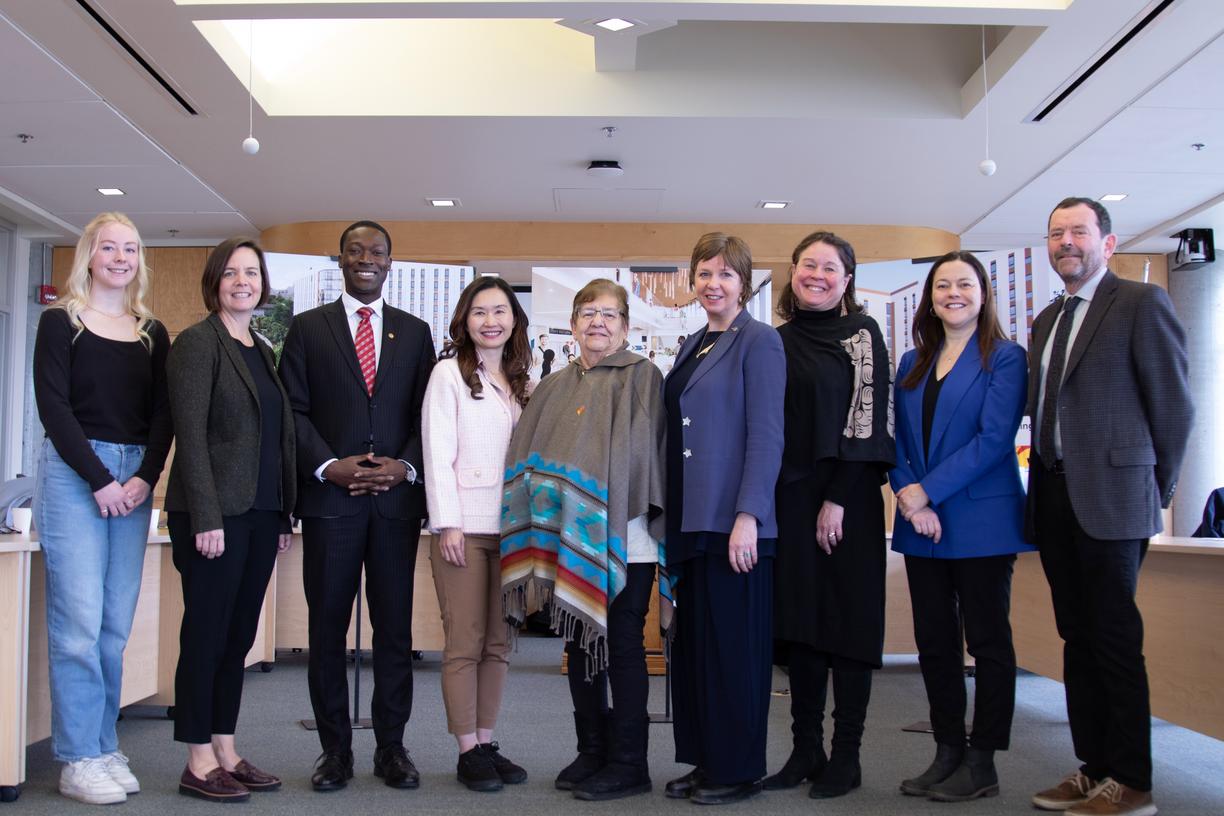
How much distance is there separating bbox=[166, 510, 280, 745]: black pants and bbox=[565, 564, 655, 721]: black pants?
2.94ft

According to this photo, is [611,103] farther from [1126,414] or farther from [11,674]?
[11,674]

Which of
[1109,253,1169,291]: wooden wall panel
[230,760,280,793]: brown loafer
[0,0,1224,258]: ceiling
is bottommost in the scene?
[230,760,280,793]: brown loafer

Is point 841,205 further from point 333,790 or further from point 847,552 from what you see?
point 333,790

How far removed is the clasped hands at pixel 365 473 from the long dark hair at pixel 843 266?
46.5 inches

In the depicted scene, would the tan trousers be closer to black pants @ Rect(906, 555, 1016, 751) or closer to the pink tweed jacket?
the pink tweed jacket

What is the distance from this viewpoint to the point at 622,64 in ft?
19.9

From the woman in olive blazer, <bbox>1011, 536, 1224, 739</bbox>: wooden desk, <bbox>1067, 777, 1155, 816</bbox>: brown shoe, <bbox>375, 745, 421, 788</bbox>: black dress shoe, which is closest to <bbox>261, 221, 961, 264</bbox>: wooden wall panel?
<bbox>1011, 536, 1224, 739</bbox>: wooden desk

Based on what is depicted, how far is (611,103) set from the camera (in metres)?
6.20

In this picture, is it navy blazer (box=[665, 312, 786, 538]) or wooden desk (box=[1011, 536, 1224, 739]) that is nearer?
navy blazer (box=[665, 312, 786, 538])

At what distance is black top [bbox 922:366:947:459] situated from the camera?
9.86 feet

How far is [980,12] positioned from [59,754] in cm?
444

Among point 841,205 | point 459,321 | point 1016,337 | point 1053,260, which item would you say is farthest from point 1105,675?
point 841,205

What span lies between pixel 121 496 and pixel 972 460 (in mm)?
2262

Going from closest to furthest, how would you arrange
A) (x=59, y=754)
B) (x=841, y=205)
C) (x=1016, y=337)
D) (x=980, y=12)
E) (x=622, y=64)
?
(x=59, y=754) → (x=980, y=12) → (x=622, y=64) → (x=1016, y=337) → (x=841, y=205)
